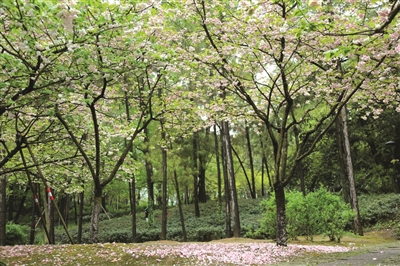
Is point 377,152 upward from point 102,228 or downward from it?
upward

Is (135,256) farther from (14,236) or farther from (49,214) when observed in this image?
(14,236)

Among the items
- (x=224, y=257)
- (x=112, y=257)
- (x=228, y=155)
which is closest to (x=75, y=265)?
(x=112, y=257)

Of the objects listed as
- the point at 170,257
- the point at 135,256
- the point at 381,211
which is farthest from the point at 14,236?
the point at 381,211

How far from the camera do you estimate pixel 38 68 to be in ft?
17.6

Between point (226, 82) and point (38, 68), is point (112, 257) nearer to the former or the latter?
point (38, 68)

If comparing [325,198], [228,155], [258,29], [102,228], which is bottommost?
[102,228]

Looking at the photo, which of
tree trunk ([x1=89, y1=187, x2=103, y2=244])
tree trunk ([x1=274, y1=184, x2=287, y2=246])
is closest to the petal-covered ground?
tree trunk ([x1=89, y1=187, x2=103, y2=244])

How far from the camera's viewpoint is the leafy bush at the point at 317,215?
38.6 ft

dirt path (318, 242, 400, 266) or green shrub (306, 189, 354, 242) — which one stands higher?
green shrub (306, 189, 354, 242)

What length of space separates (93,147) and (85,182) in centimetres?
269

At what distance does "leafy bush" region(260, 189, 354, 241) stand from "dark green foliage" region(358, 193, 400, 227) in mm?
7080

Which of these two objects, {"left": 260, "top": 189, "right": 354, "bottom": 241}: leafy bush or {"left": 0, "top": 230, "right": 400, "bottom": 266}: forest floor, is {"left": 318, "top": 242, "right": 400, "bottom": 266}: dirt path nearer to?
{"left": 0, "top": 230, "right": 400, "bottom": 266}: forest floor

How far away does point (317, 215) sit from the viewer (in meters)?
11.8

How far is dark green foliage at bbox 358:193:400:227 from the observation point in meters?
17.7
